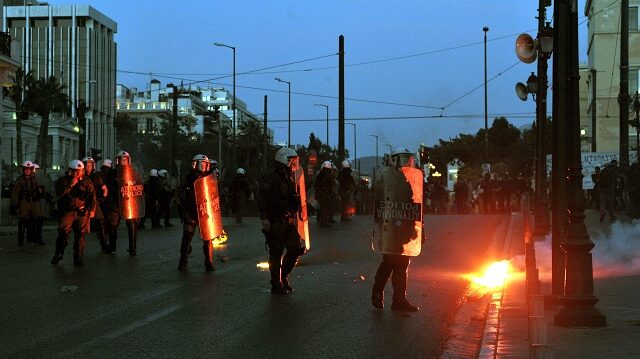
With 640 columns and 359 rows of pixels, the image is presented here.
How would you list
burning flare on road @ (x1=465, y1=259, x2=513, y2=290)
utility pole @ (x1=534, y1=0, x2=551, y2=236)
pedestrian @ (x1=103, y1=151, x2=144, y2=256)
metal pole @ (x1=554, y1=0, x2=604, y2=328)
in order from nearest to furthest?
metal pole @ (x1=554, y1=0, x2=604, y2=328) → burning flare on road @ (x1=465, y1=259, x2=513, y2=290) → pedestrian @ (x1=103, y1=151, x2=144, y2=256) → utility pole @ (x1=534, y1=0, x2=551, y2=236)

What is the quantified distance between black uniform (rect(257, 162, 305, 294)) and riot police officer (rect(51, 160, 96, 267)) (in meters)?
4.49

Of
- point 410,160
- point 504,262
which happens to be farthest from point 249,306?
point 504,262

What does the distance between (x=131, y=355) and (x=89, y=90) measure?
440 ft

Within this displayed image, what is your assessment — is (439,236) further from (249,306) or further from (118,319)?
(118,319)

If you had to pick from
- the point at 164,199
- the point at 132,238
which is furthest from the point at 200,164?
the point at 164,199

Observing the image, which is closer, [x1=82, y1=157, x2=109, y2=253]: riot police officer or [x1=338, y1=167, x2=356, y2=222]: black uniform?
[x1=82, y1=157, x2=109, y2=253]: riot police officer

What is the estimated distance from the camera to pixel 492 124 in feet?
374

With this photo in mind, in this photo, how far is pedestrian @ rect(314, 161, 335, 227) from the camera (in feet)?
80.3

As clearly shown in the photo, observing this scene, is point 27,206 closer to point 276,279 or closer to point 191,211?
point 191,211

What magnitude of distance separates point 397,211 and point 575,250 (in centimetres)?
189

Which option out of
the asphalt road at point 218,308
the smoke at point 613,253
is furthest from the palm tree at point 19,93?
the smoke at point 613,253

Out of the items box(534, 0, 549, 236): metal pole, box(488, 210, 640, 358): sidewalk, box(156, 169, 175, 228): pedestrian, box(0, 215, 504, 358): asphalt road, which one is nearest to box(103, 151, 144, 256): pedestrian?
box(0, 215, 504, 358): asphalt road

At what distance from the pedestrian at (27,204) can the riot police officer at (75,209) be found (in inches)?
223

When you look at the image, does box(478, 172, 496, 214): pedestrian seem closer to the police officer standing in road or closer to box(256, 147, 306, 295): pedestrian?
the police officer standing in road
